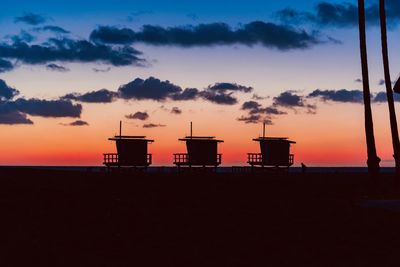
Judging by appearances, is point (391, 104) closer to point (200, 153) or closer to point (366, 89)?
point (366, 89)

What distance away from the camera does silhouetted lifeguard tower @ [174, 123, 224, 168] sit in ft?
199

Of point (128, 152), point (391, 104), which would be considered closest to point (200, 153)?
point (128, 152)

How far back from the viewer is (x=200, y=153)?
199 feet

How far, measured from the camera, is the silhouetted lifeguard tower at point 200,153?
199 feet

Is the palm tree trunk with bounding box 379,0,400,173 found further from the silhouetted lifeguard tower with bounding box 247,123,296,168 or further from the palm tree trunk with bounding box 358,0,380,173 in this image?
the silhouetted lifeguard tower with bounding box 247,123,296,168

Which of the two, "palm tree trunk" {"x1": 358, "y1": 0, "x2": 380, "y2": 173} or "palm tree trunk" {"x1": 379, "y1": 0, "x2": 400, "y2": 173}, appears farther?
"palm tree trunk" {"x1": 379, "y1": 0, "x2": 400, "y2": 173}
